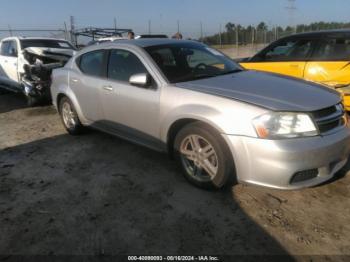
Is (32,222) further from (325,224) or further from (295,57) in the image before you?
(295,57)

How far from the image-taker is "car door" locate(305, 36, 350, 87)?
5.68 metres

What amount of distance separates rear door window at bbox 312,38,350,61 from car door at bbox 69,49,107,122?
11.8 ft

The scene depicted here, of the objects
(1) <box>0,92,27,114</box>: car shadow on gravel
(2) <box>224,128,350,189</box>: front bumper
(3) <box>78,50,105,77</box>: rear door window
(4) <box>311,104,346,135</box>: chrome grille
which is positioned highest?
(3) <box>78,50,105,77</box>: rear door window

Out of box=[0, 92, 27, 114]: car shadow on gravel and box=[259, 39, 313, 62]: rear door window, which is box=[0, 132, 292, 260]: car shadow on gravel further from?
box=[0, 92, 27, 114]: car shadow on gravel

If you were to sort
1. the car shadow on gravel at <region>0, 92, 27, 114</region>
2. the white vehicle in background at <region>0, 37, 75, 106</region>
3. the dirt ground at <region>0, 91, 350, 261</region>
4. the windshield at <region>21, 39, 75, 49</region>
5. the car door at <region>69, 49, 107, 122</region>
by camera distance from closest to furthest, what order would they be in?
the dirt ground at <region>0, 91, 350, 261</region> < the car door at <region>69, 49, 107, 122</region> < the white vehicle in background at <region>0, 37, 75, 106</region> < the car shadow on gravel at <region>0, 92, 27, 114</region> < the windshield at <region>21, 39, 75, 49</region>

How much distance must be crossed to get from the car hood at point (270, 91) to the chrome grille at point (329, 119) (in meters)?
0.06

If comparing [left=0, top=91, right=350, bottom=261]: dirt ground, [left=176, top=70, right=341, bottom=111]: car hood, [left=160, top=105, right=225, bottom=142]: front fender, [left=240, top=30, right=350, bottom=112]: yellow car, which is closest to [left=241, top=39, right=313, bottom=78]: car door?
[left=240, top=30, right=350, bottom=112]: yellow car

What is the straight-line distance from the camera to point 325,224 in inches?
126

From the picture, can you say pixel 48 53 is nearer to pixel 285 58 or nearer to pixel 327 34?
pixel 285 58

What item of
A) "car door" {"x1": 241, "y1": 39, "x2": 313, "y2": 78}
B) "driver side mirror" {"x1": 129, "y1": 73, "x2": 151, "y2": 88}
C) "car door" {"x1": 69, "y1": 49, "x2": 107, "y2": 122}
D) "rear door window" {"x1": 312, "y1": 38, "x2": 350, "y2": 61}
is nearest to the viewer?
"driver side mirror" {"x1": 129, "y1": 73, "x2": 151, "y2": 88}

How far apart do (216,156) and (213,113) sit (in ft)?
1.44

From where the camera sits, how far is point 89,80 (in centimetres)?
516

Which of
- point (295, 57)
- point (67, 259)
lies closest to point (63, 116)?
point (67, 259)

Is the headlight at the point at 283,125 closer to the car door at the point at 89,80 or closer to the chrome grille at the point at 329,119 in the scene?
the chrome grille at the point at 329,119
